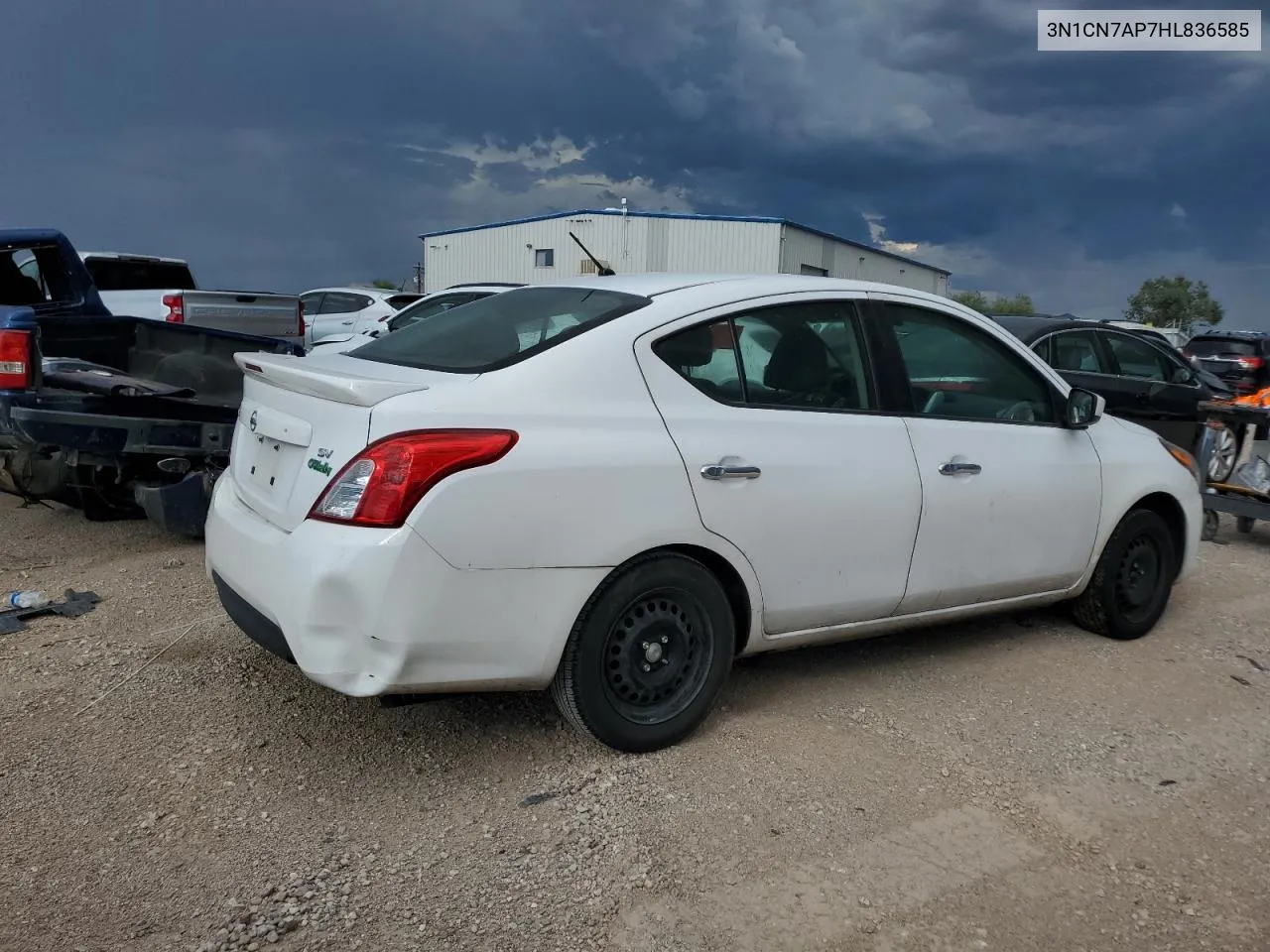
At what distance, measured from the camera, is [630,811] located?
124 inches

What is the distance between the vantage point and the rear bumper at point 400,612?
2885 mm

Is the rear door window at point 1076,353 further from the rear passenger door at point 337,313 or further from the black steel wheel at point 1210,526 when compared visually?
the rear passenger door at point 337,313

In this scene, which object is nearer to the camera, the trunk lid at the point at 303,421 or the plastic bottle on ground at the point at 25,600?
the trunk lid at the point at 303,421

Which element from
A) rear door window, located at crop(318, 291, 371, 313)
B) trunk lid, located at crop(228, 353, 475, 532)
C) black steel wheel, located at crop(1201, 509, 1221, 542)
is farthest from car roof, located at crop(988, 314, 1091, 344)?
rear door window, located at crop(318, 291, 371, 313)

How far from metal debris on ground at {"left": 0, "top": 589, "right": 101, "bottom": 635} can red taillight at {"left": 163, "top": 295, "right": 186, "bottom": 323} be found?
4.35 metres

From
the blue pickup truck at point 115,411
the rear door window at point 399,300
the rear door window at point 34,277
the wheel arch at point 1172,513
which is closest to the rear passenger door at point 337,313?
the rear door window at point 399,300

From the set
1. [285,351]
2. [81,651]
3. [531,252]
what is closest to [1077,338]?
[285,351]

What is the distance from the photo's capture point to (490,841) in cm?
298

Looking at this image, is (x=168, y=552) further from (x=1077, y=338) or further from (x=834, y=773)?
(x=1077, y=338)

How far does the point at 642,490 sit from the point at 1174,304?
3020 inches

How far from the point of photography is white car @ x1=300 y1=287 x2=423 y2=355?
15.1 m

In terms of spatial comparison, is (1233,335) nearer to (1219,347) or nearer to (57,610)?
(1219,347)

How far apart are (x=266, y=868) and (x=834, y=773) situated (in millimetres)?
1806

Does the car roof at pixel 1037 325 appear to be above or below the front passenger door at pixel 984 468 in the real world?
above
